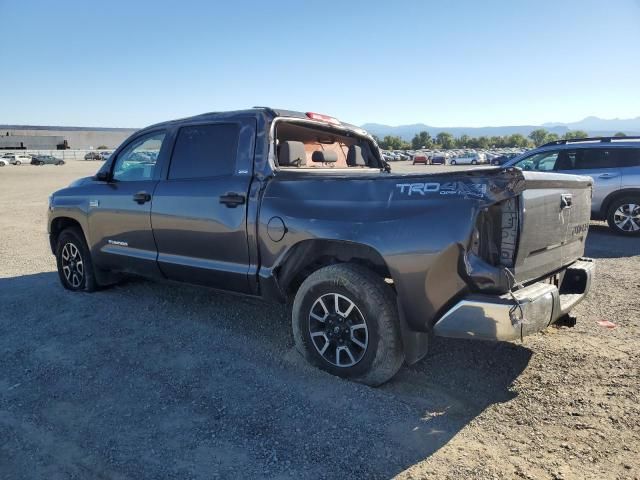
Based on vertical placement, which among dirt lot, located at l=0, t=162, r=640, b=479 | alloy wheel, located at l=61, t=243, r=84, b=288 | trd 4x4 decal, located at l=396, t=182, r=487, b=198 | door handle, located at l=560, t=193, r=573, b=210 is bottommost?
dirt lot, located at l=0, t=162, r=640, b=479

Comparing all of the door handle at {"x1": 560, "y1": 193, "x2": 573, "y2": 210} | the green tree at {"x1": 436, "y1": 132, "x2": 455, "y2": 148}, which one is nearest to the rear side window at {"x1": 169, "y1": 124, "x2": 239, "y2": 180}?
the door handle at {"x1": 560, "y1": 193, "x2": 573, "y2": 210}

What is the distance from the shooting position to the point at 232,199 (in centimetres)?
410

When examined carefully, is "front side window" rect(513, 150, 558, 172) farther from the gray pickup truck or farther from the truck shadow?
the truck shadow

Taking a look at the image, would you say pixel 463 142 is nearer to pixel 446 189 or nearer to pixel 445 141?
pixel 445 141


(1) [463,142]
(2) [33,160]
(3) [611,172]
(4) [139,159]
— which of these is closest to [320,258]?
(4) [139,159]

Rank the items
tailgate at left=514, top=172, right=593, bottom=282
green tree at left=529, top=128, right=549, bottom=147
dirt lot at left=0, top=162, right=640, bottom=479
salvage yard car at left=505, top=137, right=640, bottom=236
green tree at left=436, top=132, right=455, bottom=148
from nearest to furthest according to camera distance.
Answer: dirt lot at left=0, top=162, right=640, bottom=479, tailgate at left=514, top=172, right=593, bottom=282, salvage yard car at left=505, top=137, right=640, bottom=236, green tree at left=529, top=128, right=549, bottom=147, green tree at left=436, top=132, right=455, bottom=148

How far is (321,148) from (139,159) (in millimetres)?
1876

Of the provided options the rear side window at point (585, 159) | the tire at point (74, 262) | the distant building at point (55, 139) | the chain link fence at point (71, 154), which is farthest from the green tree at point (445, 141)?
the tire at point (74, 262)

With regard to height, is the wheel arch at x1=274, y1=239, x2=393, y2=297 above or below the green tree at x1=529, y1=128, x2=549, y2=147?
below

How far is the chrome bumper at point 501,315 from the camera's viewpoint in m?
2.98

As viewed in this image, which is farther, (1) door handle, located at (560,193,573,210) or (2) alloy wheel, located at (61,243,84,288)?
(2) alloy wheel, located at (61,243,84,288)

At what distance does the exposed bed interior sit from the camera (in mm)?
4285

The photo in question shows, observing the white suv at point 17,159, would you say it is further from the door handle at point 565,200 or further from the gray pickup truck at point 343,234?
the door handle at point 565,200

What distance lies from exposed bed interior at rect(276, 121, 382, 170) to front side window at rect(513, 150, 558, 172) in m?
6.18
